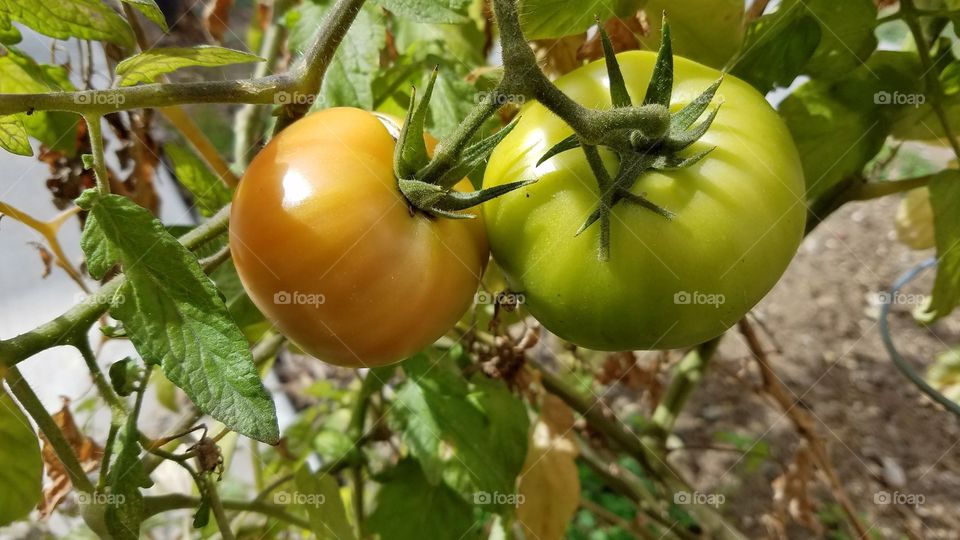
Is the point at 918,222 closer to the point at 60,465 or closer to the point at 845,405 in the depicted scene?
the point at 845,405

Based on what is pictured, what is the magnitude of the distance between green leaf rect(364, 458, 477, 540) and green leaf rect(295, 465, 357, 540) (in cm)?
15

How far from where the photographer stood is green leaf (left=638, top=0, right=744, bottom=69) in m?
0.66

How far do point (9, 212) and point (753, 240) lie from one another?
22.8 inches

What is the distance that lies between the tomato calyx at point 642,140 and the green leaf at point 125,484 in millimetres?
356

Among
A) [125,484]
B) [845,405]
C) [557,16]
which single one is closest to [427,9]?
[557,16]

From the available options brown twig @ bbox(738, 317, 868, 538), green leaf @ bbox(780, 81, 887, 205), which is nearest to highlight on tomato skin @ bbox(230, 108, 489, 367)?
green leaf @ bbox(780, 81, 887, 205)

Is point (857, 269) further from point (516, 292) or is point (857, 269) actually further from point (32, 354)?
point (32, 354)

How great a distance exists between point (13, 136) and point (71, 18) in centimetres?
11

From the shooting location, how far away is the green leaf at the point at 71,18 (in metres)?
0.55

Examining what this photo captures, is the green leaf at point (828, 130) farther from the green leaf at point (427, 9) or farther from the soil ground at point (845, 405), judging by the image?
the soil ground at point (845, 405)

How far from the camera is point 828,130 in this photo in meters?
0.70

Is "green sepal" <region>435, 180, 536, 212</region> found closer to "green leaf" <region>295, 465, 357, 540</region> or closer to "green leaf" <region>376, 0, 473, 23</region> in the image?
"green leaf" <region>376, 0, 473, 23</region>

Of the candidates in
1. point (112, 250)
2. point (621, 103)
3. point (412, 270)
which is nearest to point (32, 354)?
point (112, 250)

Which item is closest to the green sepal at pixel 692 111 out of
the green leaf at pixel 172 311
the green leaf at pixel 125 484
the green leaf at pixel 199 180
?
the green leaf at pixel 172 311
